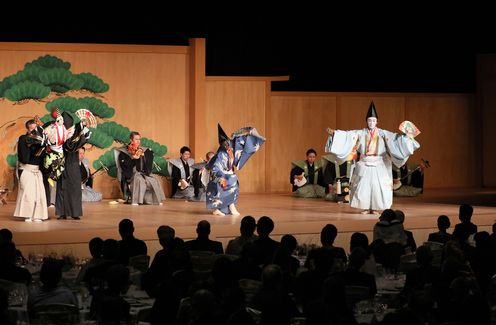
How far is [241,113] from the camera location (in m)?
17.0

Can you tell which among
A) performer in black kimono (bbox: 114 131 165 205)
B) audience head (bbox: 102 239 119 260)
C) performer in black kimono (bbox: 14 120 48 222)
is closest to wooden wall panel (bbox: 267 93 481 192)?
performer in black kimono (bbox: 114 131 165 205)

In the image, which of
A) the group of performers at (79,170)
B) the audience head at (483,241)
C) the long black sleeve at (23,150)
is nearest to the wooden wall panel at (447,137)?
the group of performers at (79,170)

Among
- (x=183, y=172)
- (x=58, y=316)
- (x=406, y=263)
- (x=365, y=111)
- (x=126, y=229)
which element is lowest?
(x=58, y=316)

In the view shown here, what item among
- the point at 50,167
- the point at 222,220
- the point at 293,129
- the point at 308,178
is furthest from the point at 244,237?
the point at 293,129

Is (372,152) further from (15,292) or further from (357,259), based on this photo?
(15,292)

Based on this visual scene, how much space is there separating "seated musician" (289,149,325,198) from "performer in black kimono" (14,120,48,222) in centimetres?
498

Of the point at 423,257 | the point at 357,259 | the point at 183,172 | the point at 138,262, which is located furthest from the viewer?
the point at 183,172

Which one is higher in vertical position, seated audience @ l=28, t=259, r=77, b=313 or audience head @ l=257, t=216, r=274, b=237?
audience head @ l=257, t=216, r=274, b=237

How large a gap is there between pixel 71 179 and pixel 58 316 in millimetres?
6588

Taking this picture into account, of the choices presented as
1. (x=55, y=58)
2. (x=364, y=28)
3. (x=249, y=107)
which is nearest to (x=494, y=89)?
(x=364, y=28)

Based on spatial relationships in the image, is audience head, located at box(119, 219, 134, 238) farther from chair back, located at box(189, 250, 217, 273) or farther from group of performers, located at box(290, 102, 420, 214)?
group of performers, located at box(290, 102, 420, 214)

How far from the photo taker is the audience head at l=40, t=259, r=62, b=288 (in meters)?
6.38

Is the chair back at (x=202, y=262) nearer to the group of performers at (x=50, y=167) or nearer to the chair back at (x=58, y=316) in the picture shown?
the chair back at (x=58, y=316)

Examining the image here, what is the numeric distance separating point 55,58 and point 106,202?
7.20 feet
